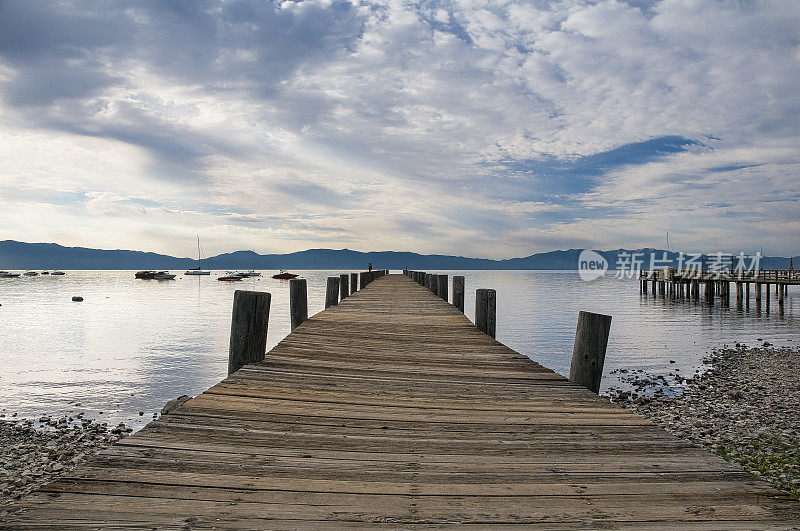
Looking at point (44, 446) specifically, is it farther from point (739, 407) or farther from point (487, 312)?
point (739, 407)

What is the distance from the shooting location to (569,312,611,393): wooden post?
544 cm

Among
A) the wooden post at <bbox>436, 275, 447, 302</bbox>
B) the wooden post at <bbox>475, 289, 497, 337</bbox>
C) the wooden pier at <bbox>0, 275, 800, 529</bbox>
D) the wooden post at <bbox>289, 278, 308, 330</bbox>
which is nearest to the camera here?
the wooden pier at <bbox>0, 275, 800, 529</bbox>

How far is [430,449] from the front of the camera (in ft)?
10.7

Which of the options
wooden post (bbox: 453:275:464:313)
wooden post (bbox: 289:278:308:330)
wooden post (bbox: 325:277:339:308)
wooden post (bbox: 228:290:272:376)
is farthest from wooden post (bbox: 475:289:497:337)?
wooden post (bbox: 453:275:464:313)

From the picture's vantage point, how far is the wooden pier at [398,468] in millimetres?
2346

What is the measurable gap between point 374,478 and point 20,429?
12.5m

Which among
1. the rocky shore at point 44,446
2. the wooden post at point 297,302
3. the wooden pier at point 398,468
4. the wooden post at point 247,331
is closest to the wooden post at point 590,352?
the wooden pier at point 398,468

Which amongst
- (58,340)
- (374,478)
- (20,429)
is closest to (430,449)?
(374,478)

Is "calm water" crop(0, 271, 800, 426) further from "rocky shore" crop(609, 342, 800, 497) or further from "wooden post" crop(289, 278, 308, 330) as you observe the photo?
"wooden post" crop(289, 278, 308, 330)

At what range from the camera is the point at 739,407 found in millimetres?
12805

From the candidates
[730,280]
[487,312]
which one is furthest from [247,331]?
[730,280]

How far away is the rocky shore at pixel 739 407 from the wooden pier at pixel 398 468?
153 inches

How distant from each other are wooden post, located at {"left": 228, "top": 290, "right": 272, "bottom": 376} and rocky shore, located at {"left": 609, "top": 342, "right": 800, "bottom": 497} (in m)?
5.52

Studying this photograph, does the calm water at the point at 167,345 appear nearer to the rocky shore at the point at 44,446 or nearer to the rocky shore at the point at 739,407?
the rocky shore at the point at 44,446
